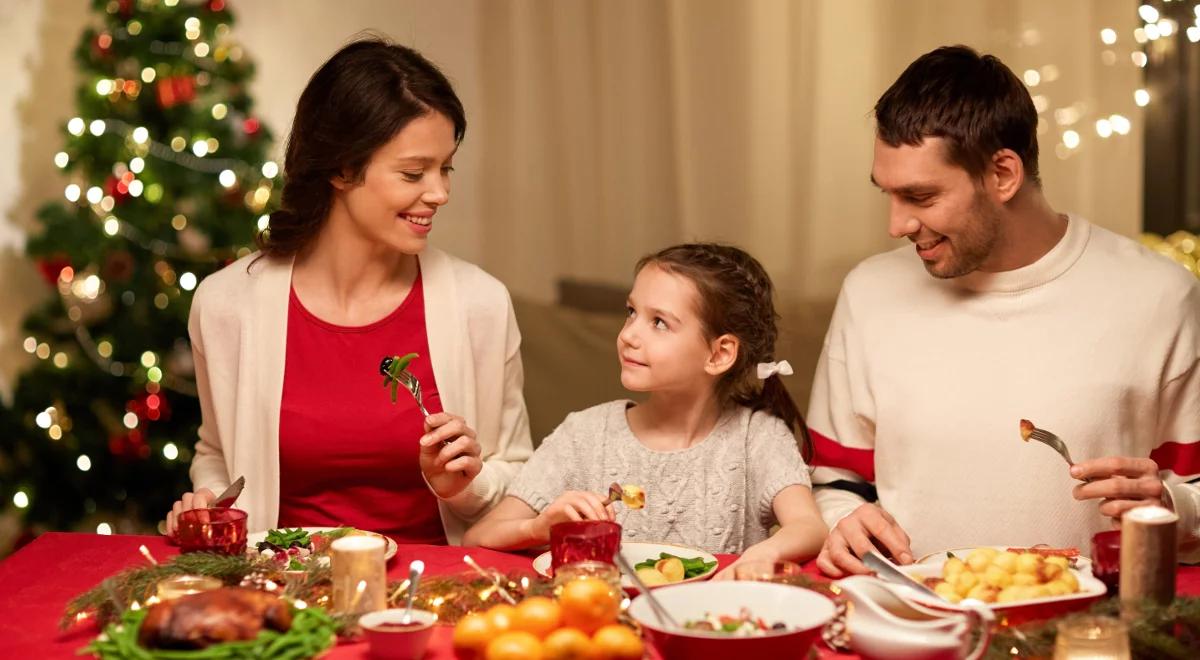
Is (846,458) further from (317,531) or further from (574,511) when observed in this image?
(317,531)

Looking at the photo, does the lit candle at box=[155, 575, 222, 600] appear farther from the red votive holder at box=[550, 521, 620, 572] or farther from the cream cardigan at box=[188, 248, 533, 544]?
the cream cardigan at box=[188, 248, 533, 544]

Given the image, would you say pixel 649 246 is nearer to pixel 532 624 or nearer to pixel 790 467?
pixel 790 467

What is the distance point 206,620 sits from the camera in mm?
1468

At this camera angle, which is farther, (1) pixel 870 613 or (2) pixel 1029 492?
(2) pixel 1029 492

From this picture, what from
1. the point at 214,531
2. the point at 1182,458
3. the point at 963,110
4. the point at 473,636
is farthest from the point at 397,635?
the point at 1182,458

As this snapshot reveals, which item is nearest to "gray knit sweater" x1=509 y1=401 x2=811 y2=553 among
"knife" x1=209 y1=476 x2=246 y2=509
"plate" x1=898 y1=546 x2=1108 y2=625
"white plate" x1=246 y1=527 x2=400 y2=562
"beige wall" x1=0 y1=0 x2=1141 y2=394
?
"white plate" x1=246 y1=527 x2=400 y2=562

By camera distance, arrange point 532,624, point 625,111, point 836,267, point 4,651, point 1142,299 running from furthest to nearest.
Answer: point 625,111 < point 836,267 < point 1142,299 < point 4,651 < point 532,624

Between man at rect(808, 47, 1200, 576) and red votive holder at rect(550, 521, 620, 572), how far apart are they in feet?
2.03

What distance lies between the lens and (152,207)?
4133 millimetres

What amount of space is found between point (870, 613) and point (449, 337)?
133cm

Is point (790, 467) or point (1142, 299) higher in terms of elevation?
point (1142, 299)

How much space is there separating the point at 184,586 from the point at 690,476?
1.00m

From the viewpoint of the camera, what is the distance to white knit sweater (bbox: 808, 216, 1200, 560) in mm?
2268

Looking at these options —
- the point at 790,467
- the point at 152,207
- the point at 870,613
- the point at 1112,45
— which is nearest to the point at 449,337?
the point at 790,467
